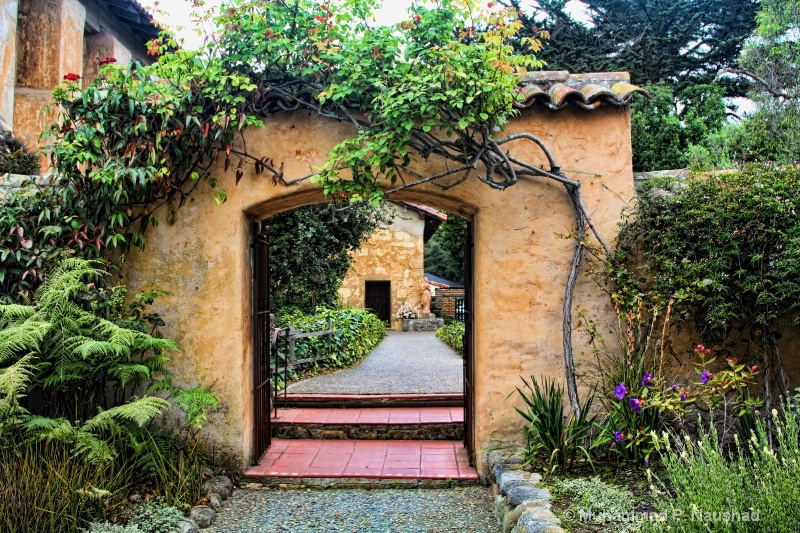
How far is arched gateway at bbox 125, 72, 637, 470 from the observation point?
16.8 ft

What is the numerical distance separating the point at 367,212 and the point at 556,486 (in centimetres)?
960

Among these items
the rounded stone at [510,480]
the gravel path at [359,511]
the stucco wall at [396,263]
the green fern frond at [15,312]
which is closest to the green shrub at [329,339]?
the gravel path at [359,511]

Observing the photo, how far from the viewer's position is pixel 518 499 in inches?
154

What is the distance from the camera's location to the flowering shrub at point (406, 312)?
23391mm

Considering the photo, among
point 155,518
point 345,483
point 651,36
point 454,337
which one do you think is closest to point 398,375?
point 345,483

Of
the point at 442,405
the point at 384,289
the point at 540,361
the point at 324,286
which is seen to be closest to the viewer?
the point at 540,361

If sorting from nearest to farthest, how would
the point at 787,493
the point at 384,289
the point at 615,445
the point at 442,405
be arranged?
the point at 787,493, the point at 615,445, the point at 442,405, the point at 384,289

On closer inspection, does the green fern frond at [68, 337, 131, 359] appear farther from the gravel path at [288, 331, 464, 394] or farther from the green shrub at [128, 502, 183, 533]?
the gravel path at [288, 331, 464, 394]

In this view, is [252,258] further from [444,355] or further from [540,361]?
[444,355]

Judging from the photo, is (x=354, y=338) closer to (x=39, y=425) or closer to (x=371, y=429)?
(x=371, y=429)

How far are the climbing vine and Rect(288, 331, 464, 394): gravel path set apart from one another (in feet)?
14.5

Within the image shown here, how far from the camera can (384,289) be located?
965 inches

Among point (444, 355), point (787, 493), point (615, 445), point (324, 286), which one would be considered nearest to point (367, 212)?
point (324, 286)

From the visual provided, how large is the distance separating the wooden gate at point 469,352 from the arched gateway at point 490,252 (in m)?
0.36
